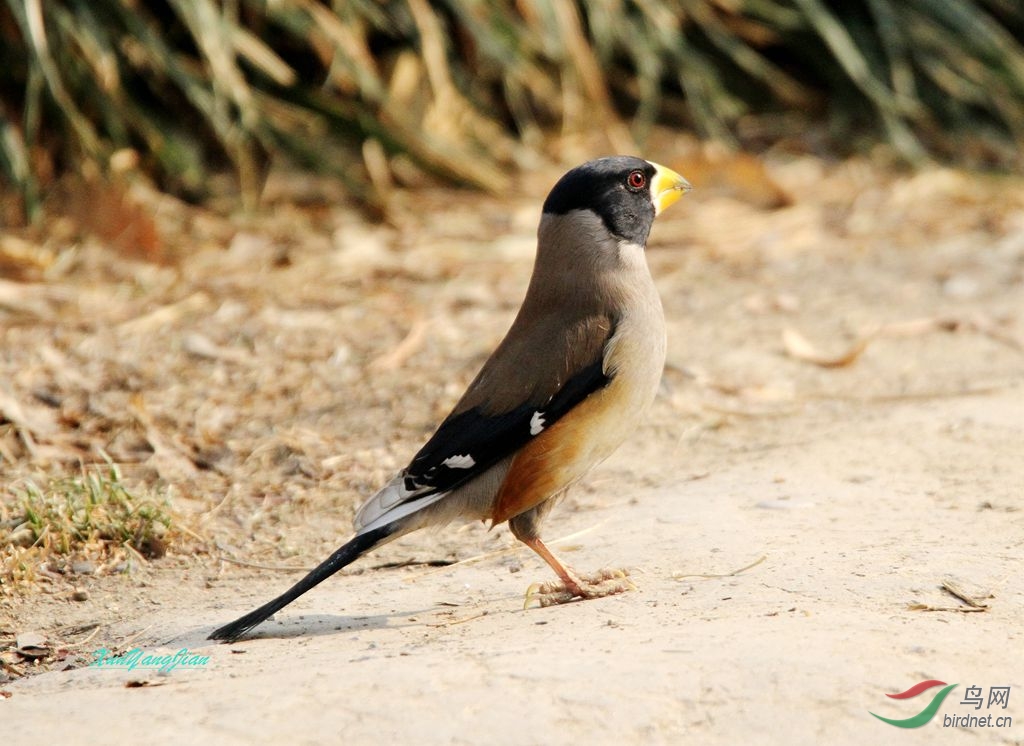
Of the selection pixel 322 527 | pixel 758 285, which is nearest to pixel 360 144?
pixel 758 285

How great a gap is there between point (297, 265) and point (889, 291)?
2.96m

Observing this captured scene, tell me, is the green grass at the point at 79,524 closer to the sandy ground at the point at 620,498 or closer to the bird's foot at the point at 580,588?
the sandy ground at the point at 620,498

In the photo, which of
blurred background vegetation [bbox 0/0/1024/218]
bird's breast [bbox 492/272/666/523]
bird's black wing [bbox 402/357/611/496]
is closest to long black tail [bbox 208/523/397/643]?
bird's black wing [bbox 402/357/611/496]

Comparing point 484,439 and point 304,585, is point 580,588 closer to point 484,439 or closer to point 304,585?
point 484,439

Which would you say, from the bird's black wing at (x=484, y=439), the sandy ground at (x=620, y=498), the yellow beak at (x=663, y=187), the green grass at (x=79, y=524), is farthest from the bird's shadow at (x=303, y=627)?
the yellow beak at (x=663, y=187)

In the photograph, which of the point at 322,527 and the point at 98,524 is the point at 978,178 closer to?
the point at 322,527

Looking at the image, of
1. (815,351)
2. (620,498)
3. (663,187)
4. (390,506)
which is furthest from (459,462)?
(815,351)

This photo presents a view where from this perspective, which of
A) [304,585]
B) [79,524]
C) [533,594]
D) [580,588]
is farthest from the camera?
[79,524]

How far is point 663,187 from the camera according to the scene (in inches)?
178

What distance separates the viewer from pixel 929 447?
489cm

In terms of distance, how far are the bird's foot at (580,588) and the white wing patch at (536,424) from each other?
40 centimetres

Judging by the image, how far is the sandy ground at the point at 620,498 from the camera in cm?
301

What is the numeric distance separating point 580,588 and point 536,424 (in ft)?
1.50

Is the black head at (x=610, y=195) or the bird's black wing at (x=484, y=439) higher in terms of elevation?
the black head at (x=610, y=195)
